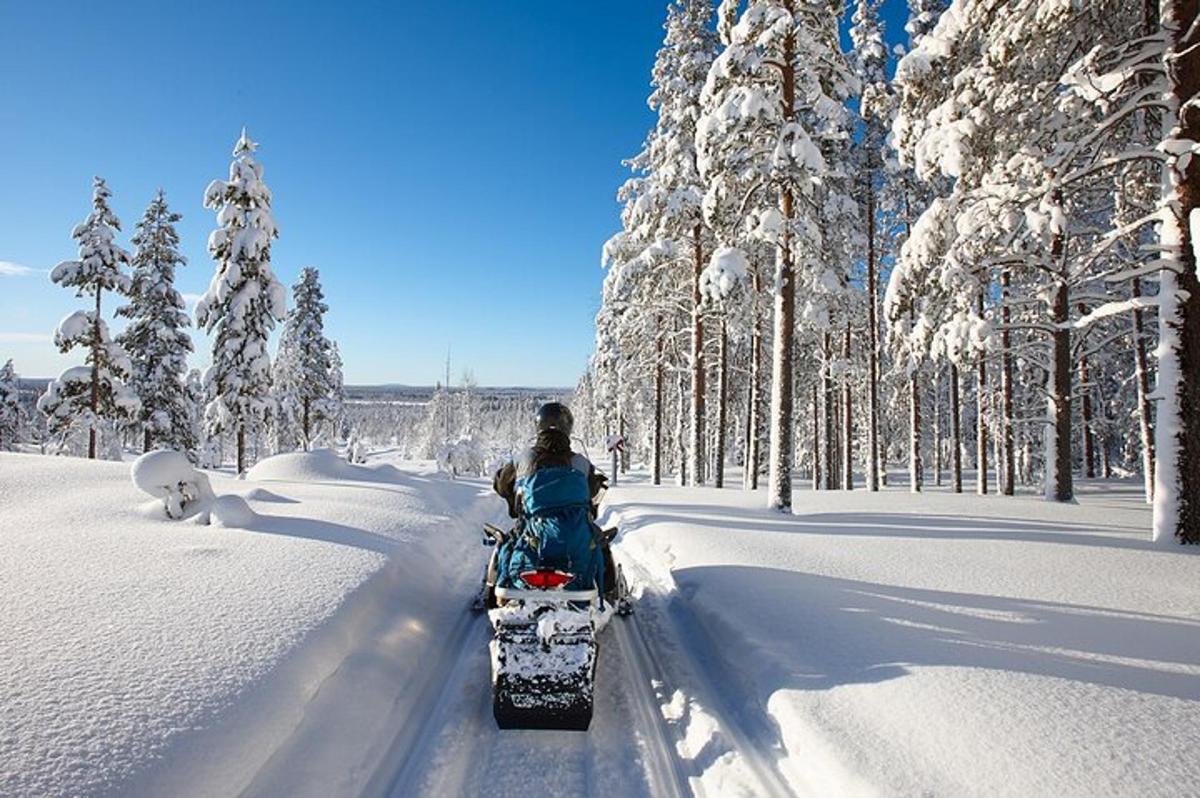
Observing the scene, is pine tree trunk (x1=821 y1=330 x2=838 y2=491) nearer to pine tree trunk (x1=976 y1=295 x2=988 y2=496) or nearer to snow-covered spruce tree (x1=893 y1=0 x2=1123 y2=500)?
pine tree trunk (x1=976 y1=295 x2=988 y2=496)

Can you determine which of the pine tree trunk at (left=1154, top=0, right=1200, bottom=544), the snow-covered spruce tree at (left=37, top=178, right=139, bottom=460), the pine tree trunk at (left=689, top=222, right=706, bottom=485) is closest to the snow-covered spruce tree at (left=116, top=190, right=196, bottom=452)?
the snow-covered spruce tree at (left=37, top=178, right=139, bottom=460)

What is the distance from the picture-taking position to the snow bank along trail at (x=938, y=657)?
338 cm

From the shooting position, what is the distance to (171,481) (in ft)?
28.5

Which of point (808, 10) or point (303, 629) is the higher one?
point (808, 10)

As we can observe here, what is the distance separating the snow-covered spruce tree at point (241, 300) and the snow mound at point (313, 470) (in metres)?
7.22

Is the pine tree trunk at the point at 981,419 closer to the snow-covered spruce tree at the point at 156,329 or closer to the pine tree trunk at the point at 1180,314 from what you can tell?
the pine tree trunk at the point at 1180,314

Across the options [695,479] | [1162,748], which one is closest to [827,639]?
[1162,748]

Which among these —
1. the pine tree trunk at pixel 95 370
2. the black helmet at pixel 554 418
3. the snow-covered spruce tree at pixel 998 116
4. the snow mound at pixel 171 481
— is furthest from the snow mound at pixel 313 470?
the snow-covered spruce tree at pixel 998 116

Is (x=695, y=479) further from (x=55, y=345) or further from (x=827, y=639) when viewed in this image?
(x=55, y=345)

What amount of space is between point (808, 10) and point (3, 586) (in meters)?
15.4

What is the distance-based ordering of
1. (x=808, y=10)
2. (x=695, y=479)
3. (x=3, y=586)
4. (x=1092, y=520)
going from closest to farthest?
(x=3, y=586) < (x=1092, y=520) < (x=808, y=10) < (x=695, y=479)

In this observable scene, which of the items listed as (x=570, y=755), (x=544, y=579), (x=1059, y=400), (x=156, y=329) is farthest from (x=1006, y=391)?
(x=156, y=329)

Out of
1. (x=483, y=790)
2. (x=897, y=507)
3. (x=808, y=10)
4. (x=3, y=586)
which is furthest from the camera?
(x=897, y=507)

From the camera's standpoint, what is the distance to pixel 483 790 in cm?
367
